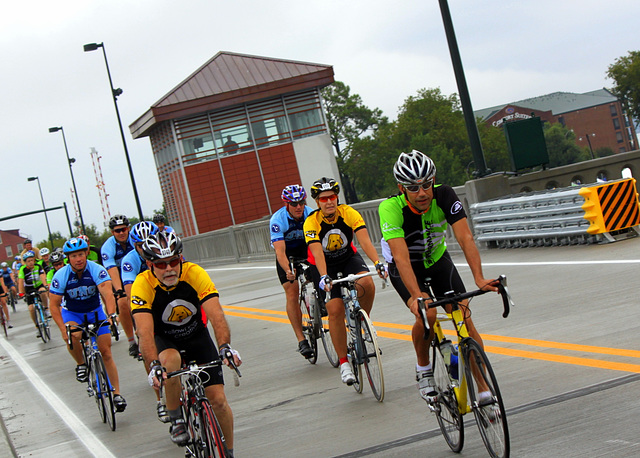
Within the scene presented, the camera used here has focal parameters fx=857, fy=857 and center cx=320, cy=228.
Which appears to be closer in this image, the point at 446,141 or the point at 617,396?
the point at 617,396

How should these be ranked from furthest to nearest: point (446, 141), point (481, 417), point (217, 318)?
point (446, 141) → point (217, 318) → point (481, 417)

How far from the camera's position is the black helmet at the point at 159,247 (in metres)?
5.89

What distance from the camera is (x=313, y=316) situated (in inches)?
404

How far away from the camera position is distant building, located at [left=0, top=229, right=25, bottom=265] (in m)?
185

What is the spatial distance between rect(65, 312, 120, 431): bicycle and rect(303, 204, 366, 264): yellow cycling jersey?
8.24ft

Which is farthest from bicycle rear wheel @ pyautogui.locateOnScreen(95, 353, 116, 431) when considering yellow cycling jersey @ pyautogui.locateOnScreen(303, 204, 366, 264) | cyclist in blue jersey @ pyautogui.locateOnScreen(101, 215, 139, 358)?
yellow cycling jersey @ pyautogui.locateOnScreen(303, 204, 366, 264)

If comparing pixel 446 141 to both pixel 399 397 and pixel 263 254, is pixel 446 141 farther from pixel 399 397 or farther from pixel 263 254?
pixel 399 397

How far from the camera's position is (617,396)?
20.3 feet

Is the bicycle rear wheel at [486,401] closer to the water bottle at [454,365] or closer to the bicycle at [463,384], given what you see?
the bicycle at [463,384]

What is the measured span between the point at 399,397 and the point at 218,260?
3037 cm

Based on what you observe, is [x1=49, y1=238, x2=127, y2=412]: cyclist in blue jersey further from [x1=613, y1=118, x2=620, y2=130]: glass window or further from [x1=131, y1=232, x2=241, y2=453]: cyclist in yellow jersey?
[x1=613, y1=118, x2=620, y2=130]: glass window

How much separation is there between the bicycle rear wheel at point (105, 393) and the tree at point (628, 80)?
79579mm

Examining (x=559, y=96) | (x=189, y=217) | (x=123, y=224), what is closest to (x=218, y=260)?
(x=189, y=217)

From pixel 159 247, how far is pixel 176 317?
2.06 feet
